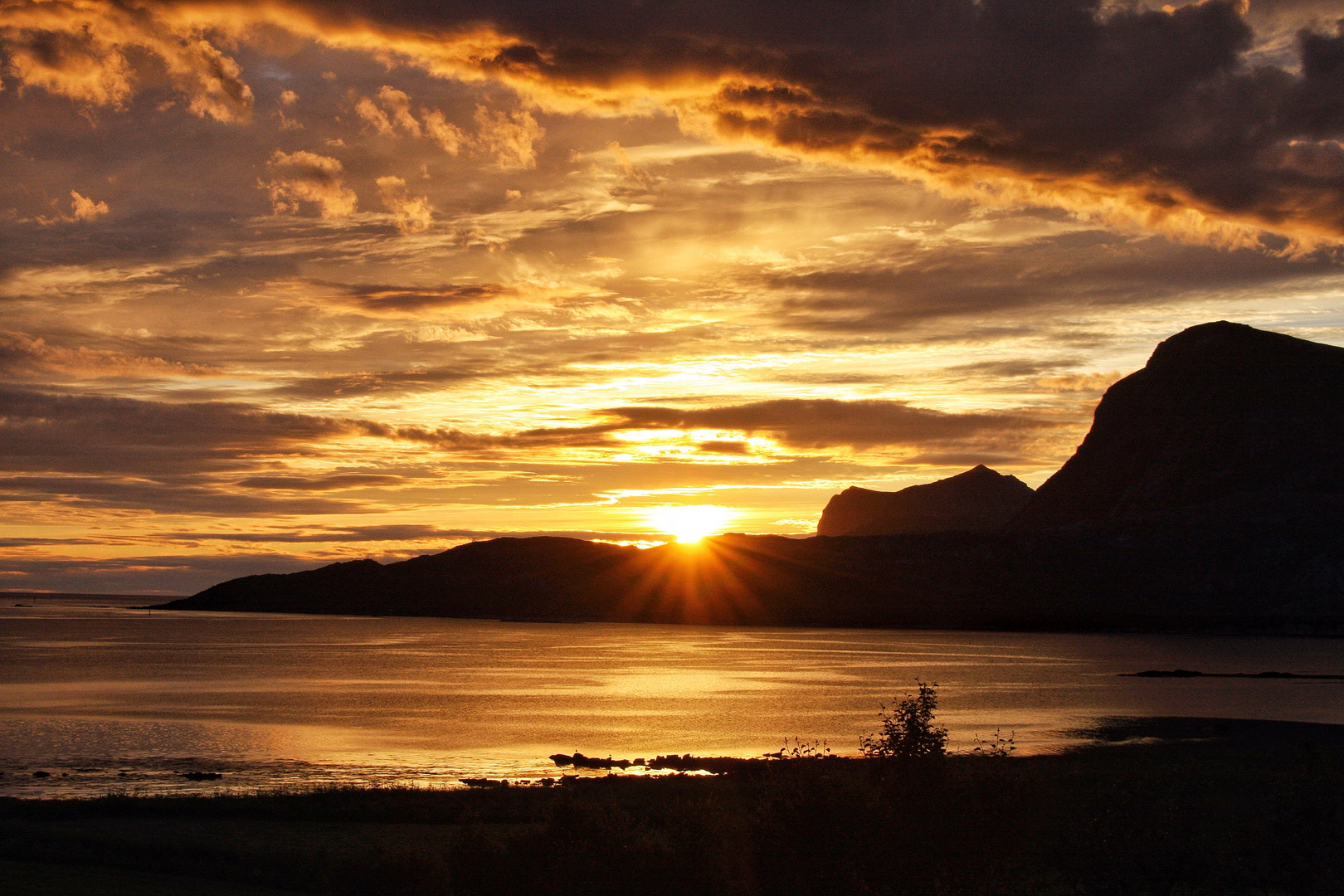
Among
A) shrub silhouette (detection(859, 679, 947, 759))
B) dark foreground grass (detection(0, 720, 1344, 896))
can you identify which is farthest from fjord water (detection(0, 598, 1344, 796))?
shrub silhouette (detection(859, 679, 947, 759))

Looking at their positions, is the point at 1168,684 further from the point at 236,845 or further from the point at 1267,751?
the point at 236,845

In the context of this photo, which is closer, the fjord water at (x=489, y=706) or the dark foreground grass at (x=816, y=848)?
the dark foreground grass at (x=816, y=848)

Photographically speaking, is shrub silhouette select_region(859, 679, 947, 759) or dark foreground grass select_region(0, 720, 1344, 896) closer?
dark foreground grass select_region(0, 720, 1344, 896)

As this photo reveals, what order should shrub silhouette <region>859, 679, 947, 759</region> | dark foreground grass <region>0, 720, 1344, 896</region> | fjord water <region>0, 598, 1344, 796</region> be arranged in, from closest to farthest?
dark foreground grass <region>0, 720, 1344, 896</region> < shrub silhouette <region>859, 679, 947, 759</region> < fjord water <region>0, 598, 1344, 796</region>

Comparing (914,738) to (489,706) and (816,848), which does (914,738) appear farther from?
(489,706)

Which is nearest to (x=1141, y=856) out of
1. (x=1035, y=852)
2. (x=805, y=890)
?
(x=805, y=890)

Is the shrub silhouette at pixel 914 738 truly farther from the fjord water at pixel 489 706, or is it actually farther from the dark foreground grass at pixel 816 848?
the fjord water at pixel 489 706

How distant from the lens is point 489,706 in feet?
337

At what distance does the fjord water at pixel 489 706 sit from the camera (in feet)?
217

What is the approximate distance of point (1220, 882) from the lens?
26.3 metres

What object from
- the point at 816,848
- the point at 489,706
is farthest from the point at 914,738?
the point at 489,706

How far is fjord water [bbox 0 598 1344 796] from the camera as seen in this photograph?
66125 mm

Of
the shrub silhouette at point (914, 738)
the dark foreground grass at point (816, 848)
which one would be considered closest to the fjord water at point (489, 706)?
the dark foreground grass at point (816, 848)

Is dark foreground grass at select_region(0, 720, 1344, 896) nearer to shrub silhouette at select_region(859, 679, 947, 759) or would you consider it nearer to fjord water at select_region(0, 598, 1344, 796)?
shrub silhouette at select_region(859, 679, 947, 759)
